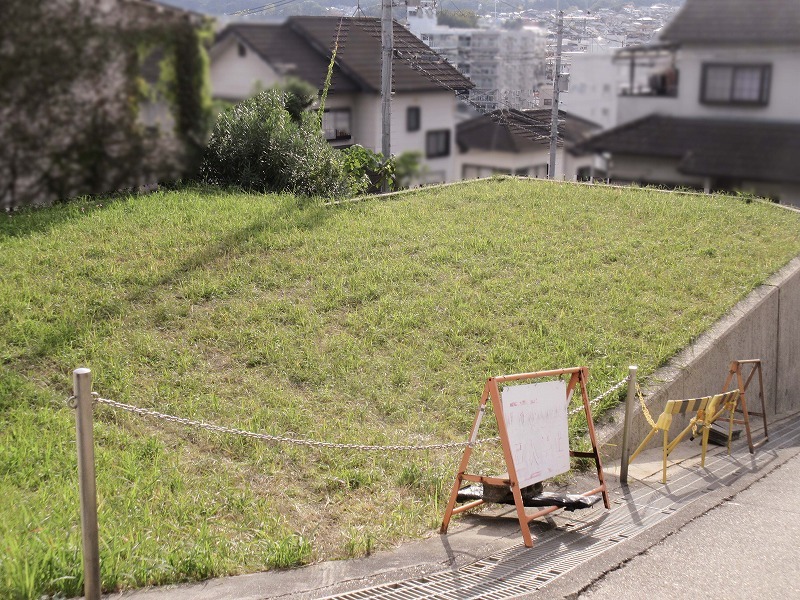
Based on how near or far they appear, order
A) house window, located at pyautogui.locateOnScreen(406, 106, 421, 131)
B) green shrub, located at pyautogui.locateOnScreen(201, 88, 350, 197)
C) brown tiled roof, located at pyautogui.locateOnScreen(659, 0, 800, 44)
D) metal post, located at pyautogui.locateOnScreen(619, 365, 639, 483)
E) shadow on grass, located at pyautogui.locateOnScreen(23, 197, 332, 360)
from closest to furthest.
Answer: brown tiled roof, located at pyautogui.locateOnScreen(659, 0, 800, 44) < house window, located at pyautogui.locateOnScreen(406, 106, 421, 131) < metal post, located at pyautogui.locateOnScreen(619, 365, 639, 483) < shadow on grass, located at pyautogui.locateOnScreen(23, 197, 332, 360) < green shrub, located at pyautogui.locateOnScreen(201, 88, 350, 197)

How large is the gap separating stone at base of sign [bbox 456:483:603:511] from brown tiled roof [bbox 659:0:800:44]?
151 inches

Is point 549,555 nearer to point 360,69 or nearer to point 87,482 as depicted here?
point 87,482

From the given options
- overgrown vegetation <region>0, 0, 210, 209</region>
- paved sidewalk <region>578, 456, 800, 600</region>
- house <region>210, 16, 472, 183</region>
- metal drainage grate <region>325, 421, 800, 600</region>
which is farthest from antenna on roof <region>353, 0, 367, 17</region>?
overgrown vegetation <region>0, 0, 210, 209</region>

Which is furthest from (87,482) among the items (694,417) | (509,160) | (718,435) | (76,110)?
(76,110)

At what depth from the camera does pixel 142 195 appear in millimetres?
10008

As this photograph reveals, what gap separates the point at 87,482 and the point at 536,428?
8.49 feet

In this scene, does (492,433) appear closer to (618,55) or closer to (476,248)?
(476,248)

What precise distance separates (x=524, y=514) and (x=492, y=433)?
1.46 m

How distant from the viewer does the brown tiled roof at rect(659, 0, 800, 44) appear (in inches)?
53.4

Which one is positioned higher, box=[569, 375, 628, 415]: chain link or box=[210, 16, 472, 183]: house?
box=[210, 16, 472, 183]: house

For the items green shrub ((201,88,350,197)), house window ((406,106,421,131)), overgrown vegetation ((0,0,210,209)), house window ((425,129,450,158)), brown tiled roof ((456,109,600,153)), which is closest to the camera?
brown tiled roof ((456,109,600,153))

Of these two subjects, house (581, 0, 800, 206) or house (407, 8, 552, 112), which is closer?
house (581, 0, 800, 206)

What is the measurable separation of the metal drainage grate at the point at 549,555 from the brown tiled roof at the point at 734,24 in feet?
10.1

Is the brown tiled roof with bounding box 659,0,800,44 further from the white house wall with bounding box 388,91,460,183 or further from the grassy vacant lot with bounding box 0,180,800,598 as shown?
the grassy vacant lot with bounding box 0,180,800,598
